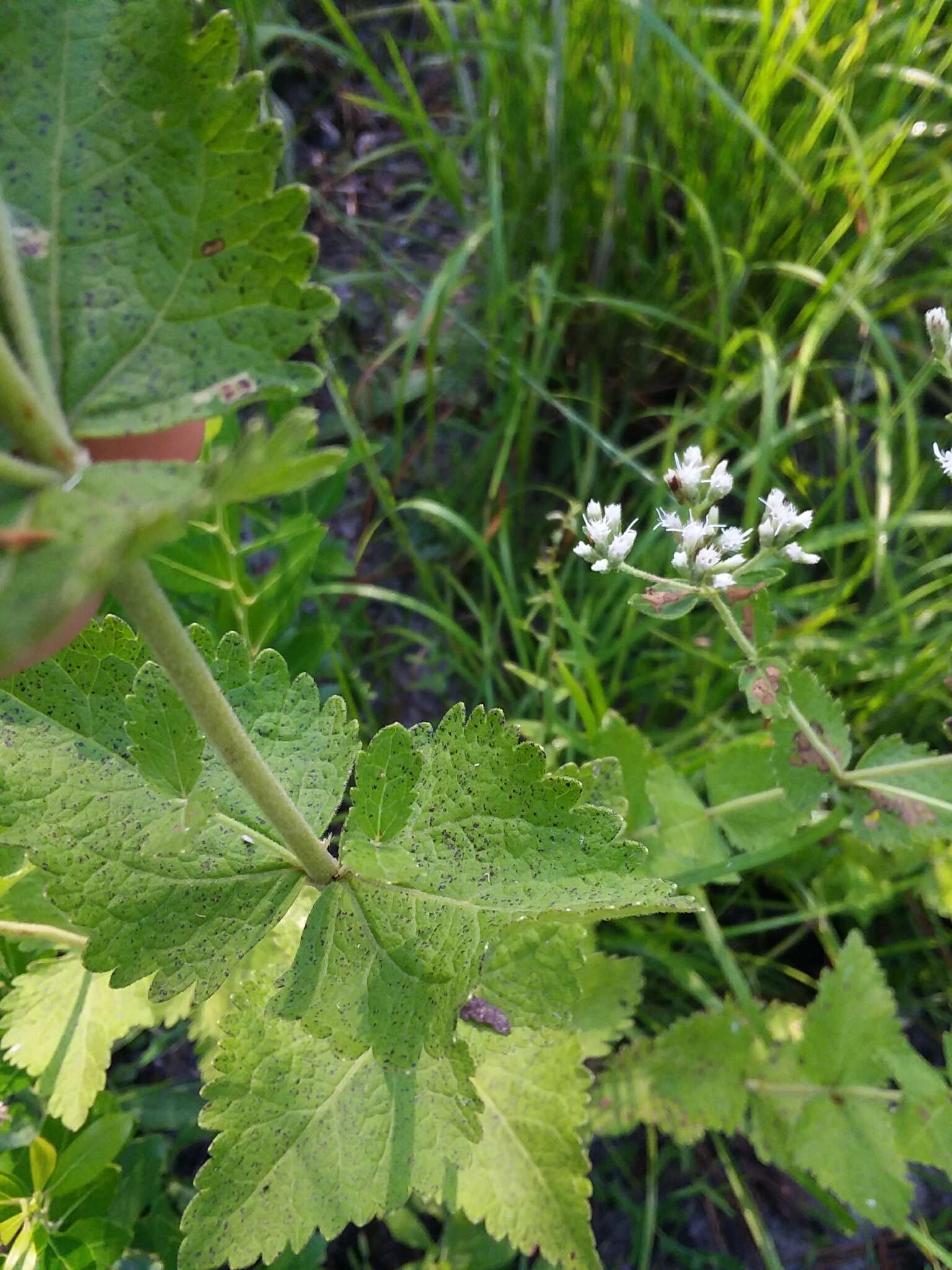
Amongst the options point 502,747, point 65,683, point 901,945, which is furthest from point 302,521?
point 901,945

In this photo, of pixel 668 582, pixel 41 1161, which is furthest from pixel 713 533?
pixel 41 1161

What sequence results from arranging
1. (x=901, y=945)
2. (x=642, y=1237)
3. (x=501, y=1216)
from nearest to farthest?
(x=501, y=1216) < (x=642, y=1237) < (x=901, y=945)

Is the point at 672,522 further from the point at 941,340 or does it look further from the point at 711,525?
the point at 941,340

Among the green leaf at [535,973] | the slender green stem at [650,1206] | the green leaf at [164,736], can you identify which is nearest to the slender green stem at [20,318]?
the green leaf at [164,736]

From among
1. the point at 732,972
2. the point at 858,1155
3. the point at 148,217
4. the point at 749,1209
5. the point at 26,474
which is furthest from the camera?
the point at 749,1209

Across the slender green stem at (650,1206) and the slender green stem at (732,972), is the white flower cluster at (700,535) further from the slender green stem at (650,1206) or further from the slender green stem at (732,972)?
the slender green stem at (650,1206)

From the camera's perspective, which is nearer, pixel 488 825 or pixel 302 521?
pixel 488 825

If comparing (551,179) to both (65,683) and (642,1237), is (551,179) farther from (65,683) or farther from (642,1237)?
(642,1237)
